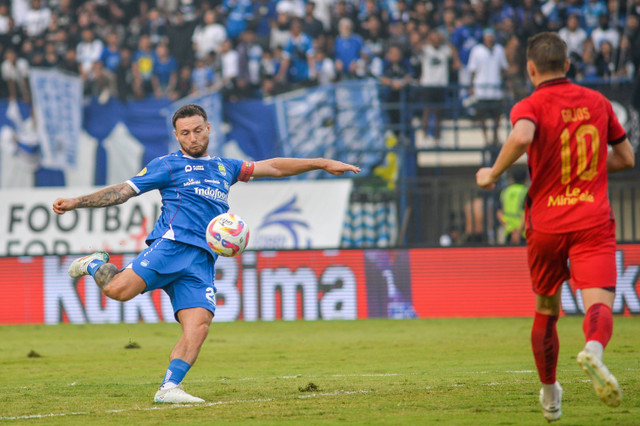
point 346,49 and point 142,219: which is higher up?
point 346,49

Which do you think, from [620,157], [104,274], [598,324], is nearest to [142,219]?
[104,274]

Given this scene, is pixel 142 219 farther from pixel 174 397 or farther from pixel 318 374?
pixel 174 397

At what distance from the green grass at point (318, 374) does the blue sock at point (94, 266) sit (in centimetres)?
102

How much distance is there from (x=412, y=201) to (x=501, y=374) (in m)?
9.12

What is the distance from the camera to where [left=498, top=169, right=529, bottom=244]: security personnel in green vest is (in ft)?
53.6

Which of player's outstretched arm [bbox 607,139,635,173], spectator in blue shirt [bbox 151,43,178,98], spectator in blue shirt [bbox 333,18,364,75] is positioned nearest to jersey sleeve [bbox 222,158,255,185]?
player's outstretched arm [bbox 607,139,635,173]

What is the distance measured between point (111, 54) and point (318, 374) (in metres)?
15.1

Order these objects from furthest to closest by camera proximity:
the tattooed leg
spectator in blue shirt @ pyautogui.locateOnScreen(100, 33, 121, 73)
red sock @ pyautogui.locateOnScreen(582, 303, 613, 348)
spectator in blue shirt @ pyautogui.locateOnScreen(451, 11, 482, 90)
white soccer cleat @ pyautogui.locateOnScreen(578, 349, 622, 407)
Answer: spectator in blue shirt @ pyautogui.locateOnScreen(100, 33, 121, 73), spectator in blue shirt @ pyautogui.locateOnScreen(451, 11, 482, 90), the tattooed leg, red sock @ pyautogui.locateOnScreen(582, 303, 613, 348), white soccer cleat @ pyautogui.locateOnScreen(578, 349, 622, 407)

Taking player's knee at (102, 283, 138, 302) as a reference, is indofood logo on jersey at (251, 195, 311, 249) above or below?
below

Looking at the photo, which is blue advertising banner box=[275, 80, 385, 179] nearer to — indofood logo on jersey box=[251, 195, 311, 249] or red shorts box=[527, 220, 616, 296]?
indofood logo on jersey box=[251, 195, 311, 249]

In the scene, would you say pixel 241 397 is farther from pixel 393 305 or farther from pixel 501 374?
pixel 393 305

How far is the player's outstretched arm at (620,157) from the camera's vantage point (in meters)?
5.91

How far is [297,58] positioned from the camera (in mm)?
21562

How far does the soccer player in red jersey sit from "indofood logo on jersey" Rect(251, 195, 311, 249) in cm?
1185
